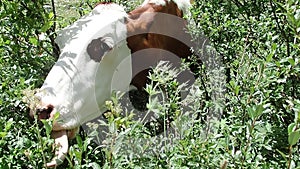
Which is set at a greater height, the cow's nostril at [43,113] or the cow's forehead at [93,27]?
the cow's forehead at [93,27]

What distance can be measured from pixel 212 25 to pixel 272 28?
1.17 feet

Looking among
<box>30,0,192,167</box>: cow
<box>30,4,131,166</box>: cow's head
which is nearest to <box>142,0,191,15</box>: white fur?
<box>30,0,192,167</box>: cow

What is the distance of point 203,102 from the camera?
2.17 metres

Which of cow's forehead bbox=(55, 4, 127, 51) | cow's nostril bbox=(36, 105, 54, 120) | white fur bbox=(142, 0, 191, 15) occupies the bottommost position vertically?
cow's nostril bbox=(36, 105, 54, 120)

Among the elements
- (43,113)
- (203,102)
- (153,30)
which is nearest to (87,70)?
(43,113)

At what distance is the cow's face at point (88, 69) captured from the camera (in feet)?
6.88

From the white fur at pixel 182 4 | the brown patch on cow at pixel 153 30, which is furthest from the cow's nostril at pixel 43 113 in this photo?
the white fur at pixel 182 4

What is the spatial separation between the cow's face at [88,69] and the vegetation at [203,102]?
103 mm

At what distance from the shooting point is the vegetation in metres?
1.39

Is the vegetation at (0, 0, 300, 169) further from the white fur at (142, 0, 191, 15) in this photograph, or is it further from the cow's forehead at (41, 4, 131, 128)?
the white fur at (142, 0, 191, 15)

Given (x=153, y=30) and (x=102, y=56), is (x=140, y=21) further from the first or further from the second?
(x=102, y=56)

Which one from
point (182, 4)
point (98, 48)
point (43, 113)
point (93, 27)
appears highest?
point (182, 4)

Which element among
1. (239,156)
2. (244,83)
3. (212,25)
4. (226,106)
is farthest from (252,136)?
(212,25)

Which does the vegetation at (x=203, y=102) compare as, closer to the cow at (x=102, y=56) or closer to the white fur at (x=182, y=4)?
the cow at (x=102, y=56)
